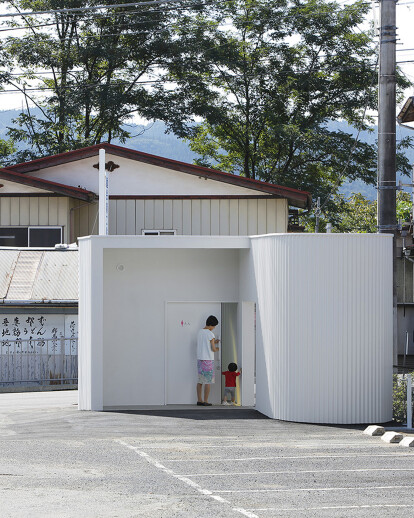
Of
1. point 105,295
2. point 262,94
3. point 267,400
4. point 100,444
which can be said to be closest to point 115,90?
point 262,94

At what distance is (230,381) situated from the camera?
1942 cm

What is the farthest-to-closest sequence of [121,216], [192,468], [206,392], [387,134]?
[121,216], [206,392], [387,134], [192,468]

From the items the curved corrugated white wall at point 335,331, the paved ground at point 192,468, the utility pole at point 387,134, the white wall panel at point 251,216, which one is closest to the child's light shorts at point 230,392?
the paved ground at point 192,468

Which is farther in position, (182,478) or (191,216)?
(191,216)

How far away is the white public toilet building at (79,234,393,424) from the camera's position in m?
16.8

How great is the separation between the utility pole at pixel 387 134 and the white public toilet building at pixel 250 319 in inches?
68.2

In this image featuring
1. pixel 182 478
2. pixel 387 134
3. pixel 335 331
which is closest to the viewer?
pixel 182 478

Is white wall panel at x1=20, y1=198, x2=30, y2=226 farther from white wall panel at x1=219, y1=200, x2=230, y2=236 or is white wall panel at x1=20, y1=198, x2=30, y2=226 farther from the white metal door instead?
the white metal door

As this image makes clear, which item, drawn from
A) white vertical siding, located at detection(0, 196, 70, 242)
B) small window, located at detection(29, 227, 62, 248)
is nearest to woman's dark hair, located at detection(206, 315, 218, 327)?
white vertical siding, located at detection(0, 196, 70, 242)

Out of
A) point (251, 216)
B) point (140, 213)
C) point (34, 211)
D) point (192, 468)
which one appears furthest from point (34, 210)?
point (192, 468)

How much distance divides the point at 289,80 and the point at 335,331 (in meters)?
26.4

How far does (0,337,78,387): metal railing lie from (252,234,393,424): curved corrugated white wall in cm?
804

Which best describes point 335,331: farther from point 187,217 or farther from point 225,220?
point 187,217

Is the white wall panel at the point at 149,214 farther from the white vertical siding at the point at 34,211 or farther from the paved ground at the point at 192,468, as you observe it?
the paved ground at the point at 192,468
